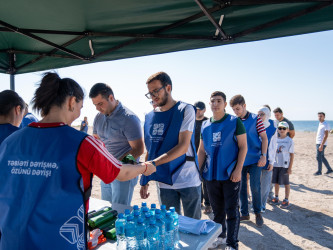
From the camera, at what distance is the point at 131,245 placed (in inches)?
56.9

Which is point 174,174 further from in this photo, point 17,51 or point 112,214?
point 17,51

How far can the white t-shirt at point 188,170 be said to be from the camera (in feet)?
7.62

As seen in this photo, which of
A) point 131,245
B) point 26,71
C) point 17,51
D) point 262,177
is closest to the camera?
point 131,245

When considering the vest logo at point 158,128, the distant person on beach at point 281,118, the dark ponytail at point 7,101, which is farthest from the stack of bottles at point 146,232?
the distant person on beach at point 281,118

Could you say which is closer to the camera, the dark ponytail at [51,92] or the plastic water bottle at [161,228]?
the dark ponytail at [51,92]

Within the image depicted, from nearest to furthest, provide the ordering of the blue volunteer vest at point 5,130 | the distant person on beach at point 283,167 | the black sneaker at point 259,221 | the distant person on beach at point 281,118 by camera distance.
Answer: the blue volunteer vest at point 5,130 < the black sneaker at point 259,221 < the distant person on beach at point 283,167 < the distant person on beach at point 281,118

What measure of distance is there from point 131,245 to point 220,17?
2181mm

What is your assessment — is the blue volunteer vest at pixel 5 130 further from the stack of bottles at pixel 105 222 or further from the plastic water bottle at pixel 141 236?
the plastic water bottle at pixel 141 236

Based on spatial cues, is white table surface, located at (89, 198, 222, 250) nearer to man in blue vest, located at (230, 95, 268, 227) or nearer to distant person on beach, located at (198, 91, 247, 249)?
distant person on beach, located at (198, 91, 247, 249)

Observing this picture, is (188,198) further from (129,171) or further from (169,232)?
(129,171)

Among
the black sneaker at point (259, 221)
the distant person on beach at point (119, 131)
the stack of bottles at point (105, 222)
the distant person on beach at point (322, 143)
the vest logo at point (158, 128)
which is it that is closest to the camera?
the stack of bottles at point (105, 222)

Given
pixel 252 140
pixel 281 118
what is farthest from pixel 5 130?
pixel 281 118

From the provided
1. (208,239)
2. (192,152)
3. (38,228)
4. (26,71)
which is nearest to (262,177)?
(192,152)

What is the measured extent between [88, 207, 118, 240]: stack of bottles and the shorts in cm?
434
